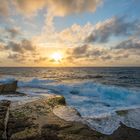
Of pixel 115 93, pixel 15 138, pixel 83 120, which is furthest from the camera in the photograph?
pixel 115 93

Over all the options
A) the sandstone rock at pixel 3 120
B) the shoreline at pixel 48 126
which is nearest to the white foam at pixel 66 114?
the shoreline at pixel 48 126

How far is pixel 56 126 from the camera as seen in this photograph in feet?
23.6

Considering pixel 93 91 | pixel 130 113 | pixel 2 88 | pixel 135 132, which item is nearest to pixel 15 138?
pixel 135 132

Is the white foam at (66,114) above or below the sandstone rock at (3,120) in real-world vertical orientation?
below

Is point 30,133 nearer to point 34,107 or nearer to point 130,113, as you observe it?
point 34,107

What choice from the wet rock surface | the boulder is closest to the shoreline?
the wet rock surface

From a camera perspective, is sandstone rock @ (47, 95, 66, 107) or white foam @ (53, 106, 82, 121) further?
sandstone rock @ (47, 95, 66, 107)

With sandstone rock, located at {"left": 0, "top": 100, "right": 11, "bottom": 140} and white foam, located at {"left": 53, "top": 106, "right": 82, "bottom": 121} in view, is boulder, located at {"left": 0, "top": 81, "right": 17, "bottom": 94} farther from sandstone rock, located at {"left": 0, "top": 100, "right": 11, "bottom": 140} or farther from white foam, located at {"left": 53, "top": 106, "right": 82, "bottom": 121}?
white foam, located at {"left": 53, "top": 106, "right": 82, "bottom": 121}

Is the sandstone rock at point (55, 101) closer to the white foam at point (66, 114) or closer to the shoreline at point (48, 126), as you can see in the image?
the white foam at point (66, 114)

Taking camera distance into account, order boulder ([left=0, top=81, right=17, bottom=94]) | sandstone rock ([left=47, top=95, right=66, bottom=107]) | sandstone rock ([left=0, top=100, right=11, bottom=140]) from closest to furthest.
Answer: sandstone rock ([left=0, top=100, right=11, bottom=140]), sandstone rock ([left=47, top=95, right=66, bottom=107]), boulder ([left=0, top=81, right=17, bottom=94])

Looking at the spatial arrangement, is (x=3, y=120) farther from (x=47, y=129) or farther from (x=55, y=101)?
(x=55, y=101)

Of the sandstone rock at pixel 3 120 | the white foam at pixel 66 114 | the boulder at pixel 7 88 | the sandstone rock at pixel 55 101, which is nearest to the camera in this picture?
the sandstone rock at pixel 3 120

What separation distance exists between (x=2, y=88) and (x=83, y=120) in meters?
10.6

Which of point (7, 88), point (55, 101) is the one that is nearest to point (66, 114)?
point (55, 101)
